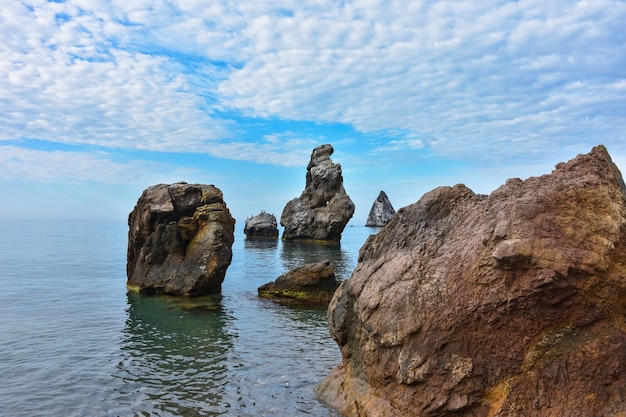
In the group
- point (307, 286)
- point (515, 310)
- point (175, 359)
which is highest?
point (515, 310)

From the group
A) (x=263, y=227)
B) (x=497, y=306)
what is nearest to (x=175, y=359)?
(x=497, y=306)

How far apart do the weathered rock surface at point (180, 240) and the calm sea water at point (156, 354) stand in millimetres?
1367

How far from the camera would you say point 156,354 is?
759 inches

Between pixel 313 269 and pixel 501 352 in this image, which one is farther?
pixel 313 269

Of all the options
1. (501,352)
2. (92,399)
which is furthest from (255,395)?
(501,352)

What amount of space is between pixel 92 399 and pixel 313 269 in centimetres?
1933

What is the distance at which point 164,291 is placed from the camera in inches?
1303

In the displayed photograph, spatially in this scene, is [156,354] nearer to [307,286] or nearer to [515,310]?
[307,286]

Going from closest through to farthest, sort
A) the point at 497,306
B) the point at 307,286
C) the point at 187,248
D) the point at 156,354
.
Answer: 1. the point at 497,306
2. the point at 156,354
3. the point at 307,286
4. the point at 187,248

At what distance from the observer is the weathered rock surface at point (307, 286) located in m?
31.4

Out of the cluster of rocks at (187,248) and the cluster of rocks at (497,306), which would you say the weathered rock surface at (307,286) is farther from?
the cluster of rocks at (497,306)

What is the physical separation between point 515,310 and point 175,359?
13639 mm

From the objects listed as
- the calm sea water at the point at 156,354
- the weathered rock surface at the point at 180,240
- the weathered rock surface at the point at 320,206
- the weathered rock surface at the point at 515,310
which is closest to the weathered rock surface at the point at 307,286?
the calm sea water at the point at 156,354

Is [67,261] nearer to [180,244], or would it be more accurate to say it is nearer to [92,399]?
[180,244]
